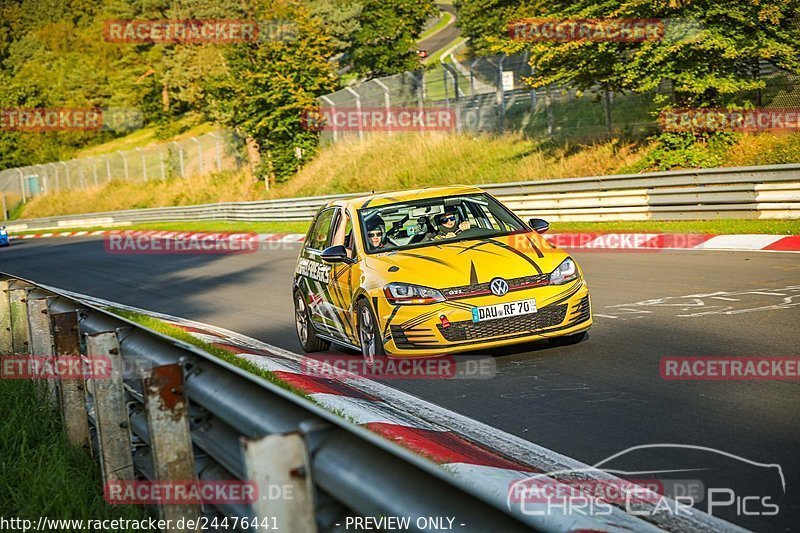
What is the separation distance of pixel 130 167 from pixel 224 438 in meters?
68.0

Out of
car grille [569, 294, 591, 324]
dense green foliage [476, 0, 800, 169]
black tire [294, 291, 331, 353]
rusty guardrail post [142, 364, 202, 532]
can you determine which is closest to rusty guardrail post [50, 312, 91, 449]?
rusty guardrail post [142, 364, 202, 532]

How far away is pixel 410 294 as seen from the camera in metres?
9.02

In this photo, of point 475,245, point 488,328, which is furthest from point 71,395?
point 475,245

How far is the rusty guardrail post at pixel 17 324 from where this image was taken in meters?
8.50

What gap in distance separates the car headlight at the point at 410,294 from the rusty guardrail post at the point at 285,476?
6168 millimetres

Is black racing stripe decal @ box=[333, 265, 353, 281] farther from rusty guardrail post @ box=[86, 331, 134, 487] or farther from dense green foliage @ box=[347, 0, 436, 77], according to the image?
dense green foliage @ box=[347, 0, 436, 77]

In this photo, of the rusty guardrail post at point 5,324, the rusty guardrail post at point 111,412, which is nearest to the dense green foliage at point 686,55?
the rusty guardrail post at point 5,324

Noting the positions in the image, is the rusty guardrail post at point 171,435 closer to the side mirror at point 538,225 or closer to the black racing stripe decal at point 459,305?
the black racing stripe decal at point 459,305

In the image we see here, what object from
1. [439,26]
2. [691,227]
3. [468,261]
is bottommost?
[691,227]

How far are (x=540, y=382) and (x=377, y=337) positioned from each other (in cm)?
169

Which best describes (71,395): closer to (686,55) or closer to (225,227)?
(686,55)

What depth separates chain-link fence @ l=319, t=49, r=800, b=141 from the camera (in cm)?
2500

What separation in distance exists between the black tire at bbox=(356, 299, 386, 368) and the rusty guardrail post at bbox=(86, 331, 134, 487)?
13.1 feet

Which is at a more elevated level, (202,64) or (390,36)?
(202,64)
